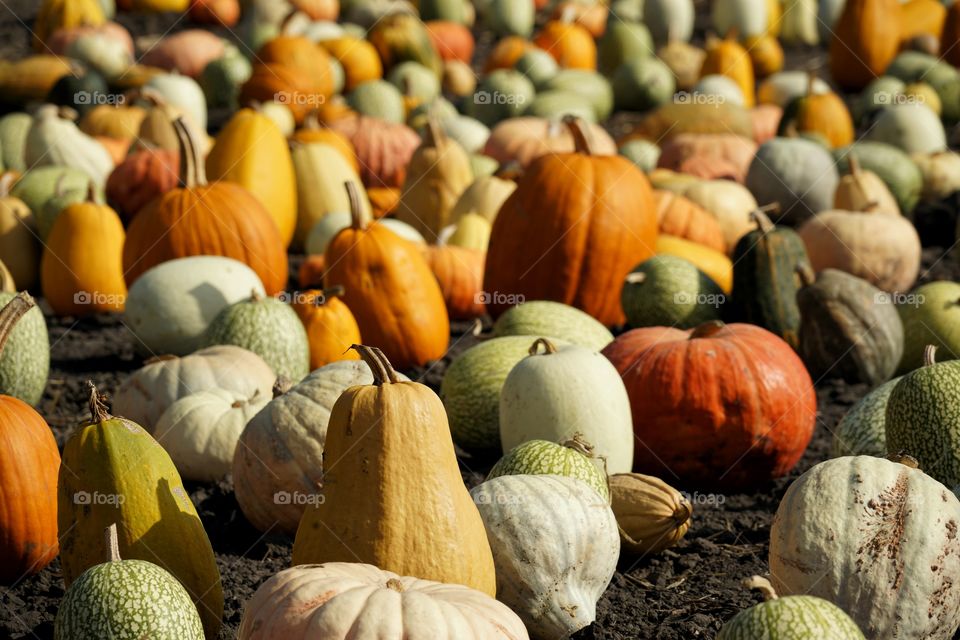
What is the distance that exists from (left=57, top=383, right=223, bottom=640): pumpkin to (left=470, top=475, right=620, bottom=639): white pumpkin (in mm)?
878

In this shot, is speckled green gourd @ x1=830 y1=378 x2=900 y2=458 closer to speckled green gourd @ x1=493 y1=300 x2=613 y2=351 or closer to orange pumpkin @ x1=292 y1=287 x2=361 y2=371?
speckled green gourd @ x1=493 y1=300 x2=613 y2=351

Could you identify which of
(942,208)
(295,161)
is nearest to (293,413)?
(295,161)

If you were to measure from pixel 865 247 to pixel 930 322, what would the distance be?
138 centimetres

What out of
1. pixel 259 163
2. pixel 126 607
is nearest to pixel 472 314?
pixel 259 163

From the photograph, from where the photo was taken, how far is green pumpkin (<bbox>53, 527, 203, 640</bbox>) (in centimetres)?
336

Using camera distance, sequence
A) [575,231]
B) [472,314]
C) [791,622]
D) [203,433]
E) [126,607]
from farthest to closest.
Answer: [472,314] → [575,231] → [203,433] → [126,607] → [791,622]

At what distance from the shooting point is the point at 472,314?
773 centimetres

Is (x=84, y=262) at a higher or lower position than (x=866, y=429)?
lower

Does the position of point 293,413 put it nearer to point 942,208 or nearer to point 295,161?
point 295,161

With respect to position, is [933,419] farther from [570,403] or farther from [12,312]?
[12,312]

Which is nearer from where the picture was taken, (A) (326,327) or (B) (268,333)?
(B) (268,333)

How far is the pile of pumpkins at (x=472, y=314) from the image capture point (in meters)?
3.71

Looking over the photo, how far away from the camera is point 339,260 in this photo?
265 inches

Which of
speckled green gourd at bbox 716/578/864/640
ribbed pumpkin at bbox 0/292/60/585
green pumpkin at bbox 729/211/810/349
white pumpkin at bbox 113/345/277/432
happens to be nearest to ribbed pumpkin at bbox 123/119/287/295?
white pumpkin at bbox 113/345/277/432
